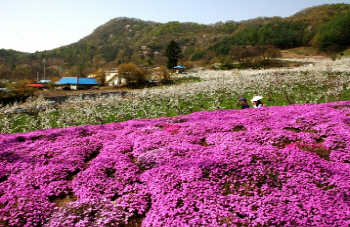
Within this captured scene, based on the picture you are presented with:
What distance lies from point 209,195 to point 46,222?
2753mm

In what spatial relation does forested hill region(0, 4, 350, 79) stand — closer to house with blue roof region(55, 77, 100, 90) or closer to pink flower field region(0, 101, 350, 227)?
house with blue roof region(55, 77, 100, 90)

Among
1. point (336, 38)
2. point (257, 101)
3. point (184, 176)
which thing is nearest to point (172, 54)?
point (336, 38)

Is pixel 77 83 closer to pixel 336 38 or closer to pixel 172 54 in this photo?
pixel 172 54

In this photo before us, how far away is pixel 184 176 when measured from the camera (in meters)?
4.86

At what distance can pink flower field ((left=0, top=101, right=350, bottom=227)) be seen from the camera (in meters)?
3.97

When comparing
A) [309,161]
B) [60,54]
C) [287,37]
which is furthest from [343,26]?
[60,54]

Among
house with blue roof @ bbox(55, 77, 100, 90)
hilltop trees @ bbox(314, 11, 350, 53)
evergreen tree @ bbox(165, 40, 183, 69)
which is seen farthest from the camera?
evergreen tree @ bbox(165, 40, 183, 69)

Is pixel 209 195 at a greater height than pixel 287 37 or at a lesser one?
lesser

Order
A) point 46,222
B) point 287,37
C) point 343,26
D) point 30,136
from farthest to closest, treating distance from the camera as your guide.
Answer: point 287,37 < point 343,26 < point 30,136 < point 46,222

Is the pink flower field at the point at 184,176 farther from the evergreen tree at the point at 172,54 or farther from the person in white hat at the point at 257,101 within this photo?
the evergreen tree at the point at 172,54

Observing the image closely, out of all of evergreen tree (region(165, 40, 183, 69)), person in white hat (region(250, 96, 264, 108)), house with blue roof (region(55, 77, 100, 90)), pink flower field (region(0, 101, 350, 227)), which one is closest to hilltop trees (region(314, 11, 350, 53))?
evergreen tree (region(165, 40, 183, 69))

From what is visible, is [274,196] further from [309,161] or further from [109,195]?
→ [109,195]

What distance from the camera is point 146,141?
671 cm

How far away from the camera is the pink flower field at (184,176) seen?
397 centimetres
